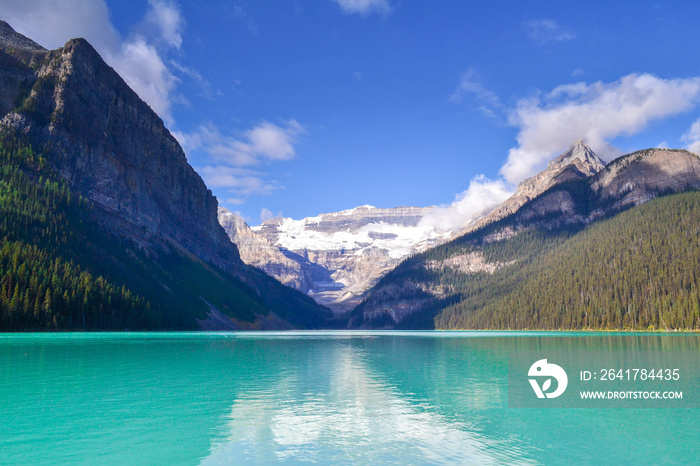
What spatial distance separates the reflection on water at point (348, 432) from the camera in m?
21.6

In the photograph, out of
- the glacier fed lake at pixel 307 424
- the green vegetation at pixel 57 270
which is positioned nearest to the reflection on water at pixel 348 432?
the glacier fed lake at pixel 307 424

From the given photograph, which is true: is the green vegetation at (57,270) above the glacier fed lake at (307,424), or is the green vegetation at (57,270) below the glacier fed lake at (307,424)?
above

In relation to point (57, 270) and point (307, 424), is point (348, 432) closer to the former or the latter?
point (307, 424)

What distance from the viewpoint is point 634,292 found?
636 feet

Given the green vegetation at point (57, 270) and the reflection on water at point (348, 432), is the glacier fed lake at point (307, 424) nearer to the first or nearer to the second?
the reflection on water at point (348, 432)

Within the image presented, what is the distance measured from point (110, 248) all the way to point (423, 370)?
176366 millimetres

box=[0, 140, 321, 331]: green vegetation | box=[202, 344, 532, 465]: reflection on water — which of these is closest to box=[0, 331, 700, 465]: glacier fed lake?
box=[202, 344, 532, 465]: reflection on water

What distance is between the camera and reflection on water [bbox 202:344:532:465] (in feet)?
70.9

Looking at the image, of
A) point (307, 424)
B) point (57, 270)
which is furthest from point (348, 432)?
point (57, 270)

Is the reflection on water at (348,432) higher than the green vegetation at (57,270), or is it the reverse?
the green vegetation at (57,270)

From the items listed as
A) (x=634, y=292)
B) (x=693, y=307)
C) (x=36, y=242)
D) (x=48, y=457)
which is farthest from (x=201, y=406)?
(x=634, y=292)

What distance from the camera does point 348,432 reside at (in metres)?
25.9

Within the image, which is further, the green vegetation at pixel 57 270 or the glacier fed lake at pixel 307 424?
the green vegetation at pixel 57 270

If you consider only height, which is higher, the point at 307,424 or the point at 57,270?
the point at 57,270
